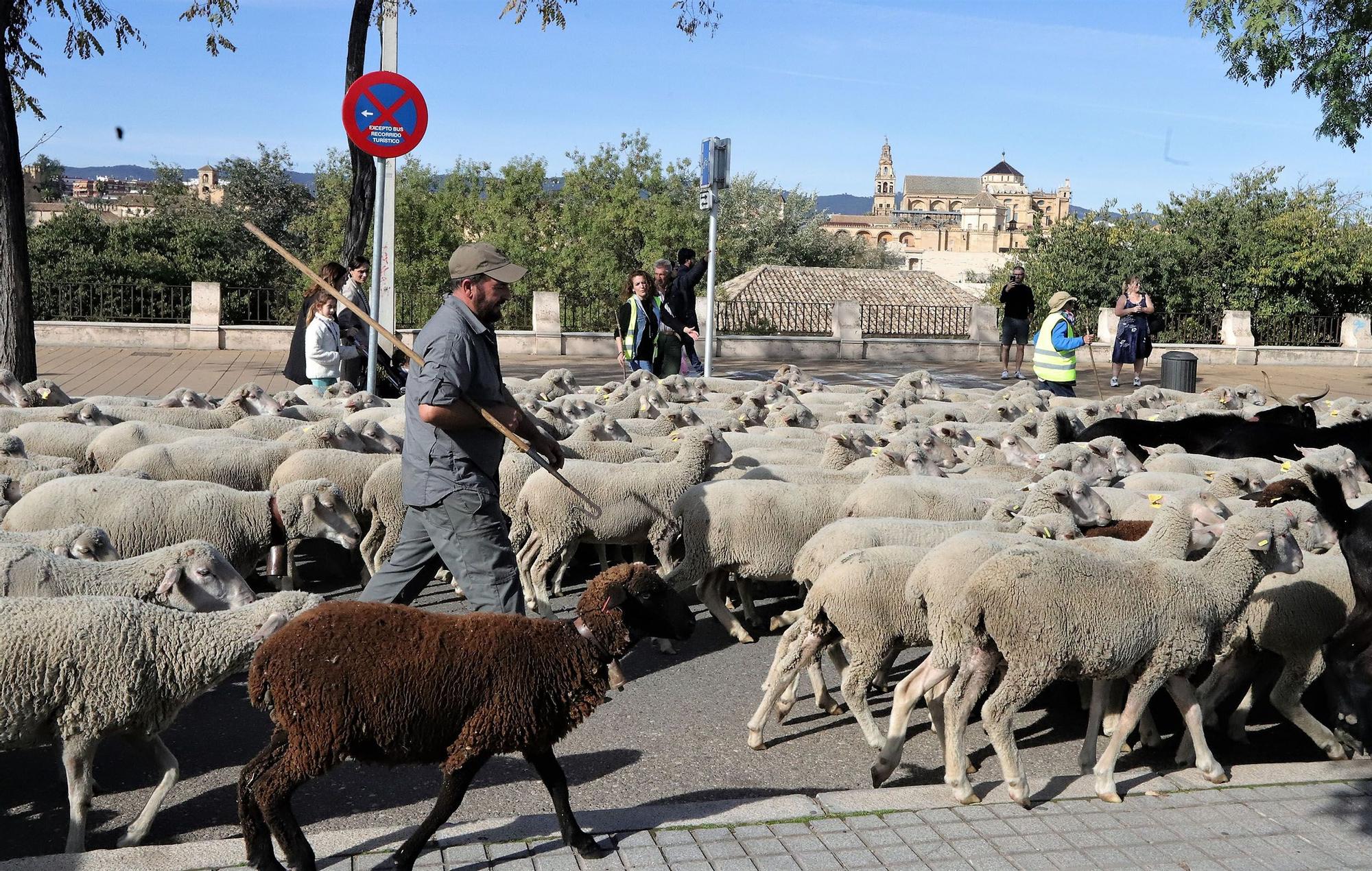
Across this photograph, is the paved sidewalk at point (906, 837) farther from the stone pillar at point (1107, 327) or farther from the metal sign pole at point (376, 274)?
the stone pillar at point (1107, 327)

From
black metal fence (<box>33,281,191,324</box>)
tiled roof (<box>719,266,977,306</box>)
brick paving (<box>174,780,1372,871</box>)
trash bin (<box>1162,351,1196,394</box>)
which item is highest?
tiled roof (<box>719,266,977,306</box>)

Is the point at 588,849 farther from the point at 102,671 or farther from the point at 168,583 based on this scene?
the point at 168,583

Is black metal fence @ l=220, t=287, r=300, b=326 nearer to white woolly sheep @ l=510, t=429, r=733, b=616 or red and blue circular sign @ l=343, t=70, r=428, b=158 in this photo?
red and blue circular sign @ l=343, t=70, r=428, b=158

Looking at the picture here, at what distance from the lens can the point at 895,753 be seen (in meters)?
5.00

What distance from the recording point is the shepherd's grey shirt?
4758 millimetres

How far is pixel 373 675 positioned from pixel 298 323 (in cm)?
804

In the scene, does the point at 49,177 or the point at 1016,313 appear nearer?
the point at 1016,313

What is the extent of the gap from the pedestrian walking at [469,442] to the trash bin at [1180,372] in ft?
48.1

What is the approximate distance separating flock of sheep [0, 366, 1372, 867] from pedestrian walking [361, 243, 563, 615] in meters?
0.64

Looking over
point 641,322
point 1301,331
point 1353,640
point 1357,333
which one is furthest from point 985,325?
point 1353,640

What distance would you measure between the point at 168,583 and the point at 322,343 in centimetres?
573

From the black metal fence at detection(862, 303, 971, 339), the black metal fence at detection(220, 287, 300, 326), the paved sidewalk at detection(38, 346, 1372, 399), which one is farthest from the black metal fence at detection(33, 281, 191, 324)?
the black metal fence at detection(862, 303, 971, 339)

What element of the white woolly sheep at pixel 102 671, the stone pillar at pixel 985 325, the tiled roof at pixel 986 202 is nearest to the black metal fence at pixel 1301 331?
the stone pillar at pixel 985 325

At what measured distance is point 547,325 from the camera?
24016 millimetres
